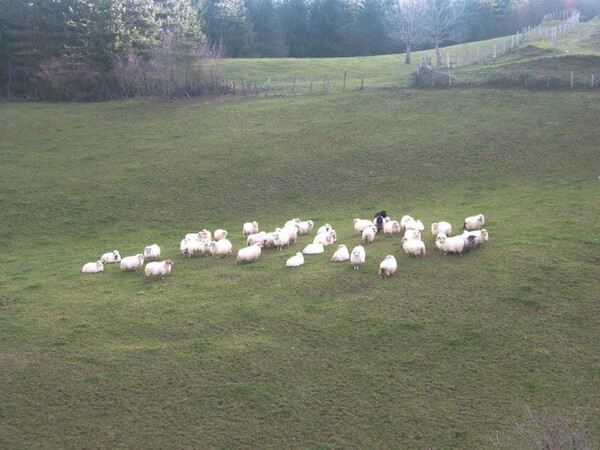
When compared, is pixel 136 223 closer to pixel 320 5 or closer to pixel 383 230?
pixel 383 230

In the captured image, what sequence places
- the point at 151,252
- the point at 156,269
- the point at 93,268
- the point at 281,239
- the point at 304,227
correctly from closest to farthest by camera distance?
the point at 156,269 < the point at 93,268 < the point at 151,252 < the point at 281,239 < the point at 304,227

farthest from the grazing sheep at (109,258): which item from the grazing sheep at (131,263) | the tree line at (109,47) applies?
the tree line at (109,47)

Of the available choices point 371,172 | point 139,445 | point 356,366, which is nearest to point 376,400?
point 356,366

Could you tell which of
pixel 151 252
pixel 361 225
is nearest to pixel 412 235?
pixel 361 225

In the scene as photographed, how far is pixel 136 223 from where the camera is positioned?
32.6m

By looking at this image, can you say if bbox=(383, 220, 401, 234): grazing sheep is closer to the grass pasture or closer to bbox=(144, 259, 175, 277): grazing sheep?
the grass pasture

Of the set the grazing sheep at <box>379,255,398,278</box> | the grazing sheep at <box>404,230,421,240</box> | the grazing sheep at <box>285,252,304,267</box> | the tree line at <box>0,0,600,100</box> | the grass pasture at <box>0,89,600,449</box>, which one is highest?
the tree line at <box>0,0,600,100</box>

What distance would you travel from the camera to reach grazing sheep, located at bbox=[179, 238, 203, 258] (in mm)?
24656

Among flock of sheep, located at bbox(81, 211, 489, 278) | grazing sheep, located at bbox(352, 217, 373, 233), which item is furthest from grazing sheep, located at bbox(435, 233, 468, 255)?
grazing sheep, located at bbox(352, 217, 373, 233)

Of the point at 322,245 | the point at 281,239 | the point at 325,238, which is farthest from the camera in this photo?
the point at 281,239

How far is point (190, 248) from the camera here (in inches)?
971

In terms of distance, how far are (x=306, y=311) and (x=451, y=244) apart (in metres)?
6.06

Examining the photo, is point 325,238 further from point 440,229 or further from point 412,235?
point 440,229

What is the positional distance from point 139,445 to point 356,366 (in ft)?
18.0
